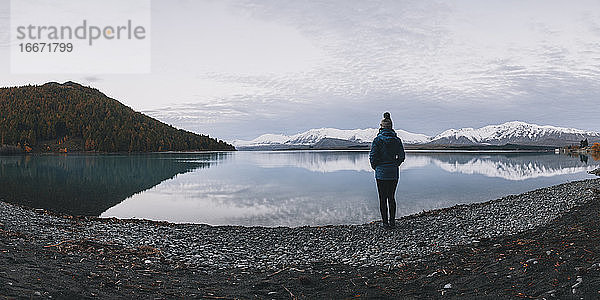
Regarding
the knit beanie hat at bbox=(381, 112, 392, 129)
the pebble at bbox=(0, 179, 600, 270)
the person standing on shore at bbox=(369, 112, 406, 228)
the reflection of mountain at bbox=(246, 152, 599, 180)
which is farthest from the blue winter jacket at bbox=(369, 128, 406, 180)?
the reflection of mountain at bbox=(246, 152, 599, 180)

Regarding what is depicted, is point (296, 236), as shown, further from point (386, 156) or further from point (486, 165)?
point (486, 165)

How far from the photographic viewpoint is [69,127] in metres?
156

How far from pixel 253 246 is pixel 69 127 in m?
173

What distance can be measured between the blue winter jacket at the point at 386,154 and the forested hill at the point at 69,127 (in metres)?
159

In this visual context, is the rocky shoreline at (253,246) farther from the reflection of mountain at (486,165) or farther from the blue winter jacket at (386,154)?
the reflection of mountain at (486,165)

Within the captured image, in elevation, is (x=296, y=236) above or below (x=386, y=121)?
below

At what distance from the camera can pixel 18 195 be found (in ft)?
84.7

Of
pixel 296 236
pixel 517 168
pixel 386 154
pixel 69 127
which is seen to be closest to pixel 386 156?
pixel 386 154

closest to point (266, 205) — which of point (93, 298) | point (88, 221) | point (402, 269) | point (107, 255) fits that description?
point (88, 221)

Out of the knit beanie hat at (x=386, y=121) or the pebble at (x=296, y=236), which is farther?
the knit beanie hat at (x=386, y=121)

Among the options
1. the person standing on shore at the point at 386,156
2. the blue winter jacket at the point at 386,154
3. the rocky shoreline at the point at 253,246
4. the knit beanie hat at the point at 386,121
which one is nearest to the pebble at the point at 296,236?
the rocky shoreline at the point at 253,246

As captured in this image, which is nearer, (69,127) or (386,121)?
(386,121)

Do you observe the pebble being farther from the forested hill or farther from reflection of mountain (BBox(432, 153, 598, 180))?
the forested hill

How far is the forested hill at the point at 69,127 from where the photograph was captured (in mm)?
147000
